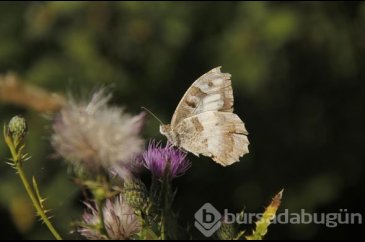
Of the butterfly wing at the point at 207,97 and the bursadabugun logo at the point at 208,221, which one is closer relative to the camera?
the bursadabugun logo at the point at 208,221

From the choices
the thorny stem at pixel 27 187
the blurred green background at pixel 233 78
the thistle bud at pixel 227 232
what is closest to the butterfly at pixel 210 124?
the thistle bud at pixel 227 232

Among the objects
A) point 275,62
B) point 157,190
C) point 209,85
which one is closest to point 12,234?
point 275,62

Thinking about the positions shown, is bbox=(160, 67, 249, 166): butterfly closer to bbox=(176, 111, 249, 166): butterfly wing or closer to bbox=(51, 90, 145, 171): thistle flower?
bbox=(176, 111, 249, 166): butterfly wing

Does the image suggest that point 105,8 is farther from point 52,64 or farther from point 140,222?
point 140,222

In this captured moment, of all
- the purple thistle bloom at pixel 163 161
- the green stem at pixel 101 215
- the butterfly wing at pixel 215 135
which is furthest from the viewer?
the butterfly wing at pixel 215 135

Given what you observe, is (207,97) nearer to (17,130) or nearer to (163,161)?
(163,161)

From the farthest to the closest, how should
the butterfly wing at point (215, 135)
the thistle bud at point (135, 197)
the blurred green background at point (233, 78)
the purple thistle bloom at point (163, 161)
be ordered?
the blurred green background at point (233, 78) → the butterfly wing at point (215, 135) → the purple thistle bloom at point (163, 161) → the thistle bud at point (135, 197)

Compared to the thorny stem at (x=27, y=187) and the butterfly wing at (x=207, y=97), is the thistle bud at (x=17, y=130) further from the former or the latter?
the butterfly wing at (x=207, y=97)
